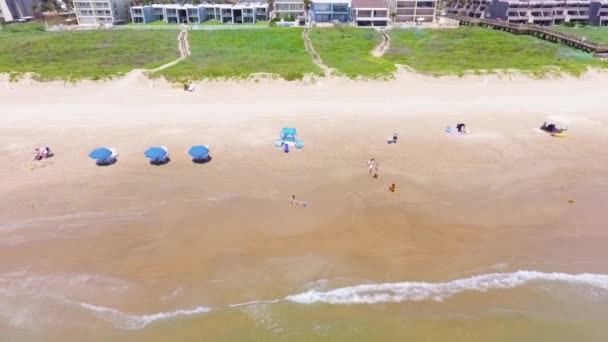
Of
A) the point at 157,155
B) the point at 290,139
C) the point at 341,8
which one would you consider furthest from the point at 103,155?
the point at 341,8

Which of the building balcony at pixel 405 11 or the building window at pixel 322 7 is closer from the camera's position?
the building window at pixel 322 7

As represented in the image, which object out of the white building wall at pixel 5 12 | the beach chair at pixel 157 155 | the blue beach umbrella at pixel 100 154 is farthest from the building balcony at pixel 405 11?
the white building wall at pixel 5 12

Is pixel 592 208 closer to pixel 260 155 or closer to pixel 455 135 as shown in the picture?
pixel 455 135

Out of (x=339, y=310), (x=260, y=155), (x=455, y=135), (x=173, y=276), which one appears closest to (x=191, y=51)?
(x=260, y=155)

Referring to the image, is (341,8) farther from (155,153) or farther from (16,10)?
(16,10)

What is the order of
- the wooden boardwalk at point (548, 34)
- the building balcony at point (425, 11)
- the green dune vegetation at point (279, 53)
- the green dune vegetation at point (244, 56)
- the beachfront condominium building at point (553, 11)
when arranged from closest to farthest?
the green dune vegetation at point (244, 56)
the green dune vegetation at point (279, 53)
the wooden boardwalk at point (548, 34)
the building balcony at point (425, 11)
the beachfront condominium building at point (553, 11)

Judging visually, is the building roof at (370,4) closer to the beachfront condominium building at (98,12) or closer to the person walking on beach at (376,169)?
the beachfront condominium building at (98,12)

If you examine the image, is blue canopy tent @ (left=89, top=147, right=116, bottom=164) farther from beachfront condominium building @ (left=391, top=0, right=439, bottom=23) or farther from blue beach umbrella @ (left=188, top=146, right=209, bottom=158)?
beachfront condominium building @ (left=391, top=0, right=439, bottom=23)
